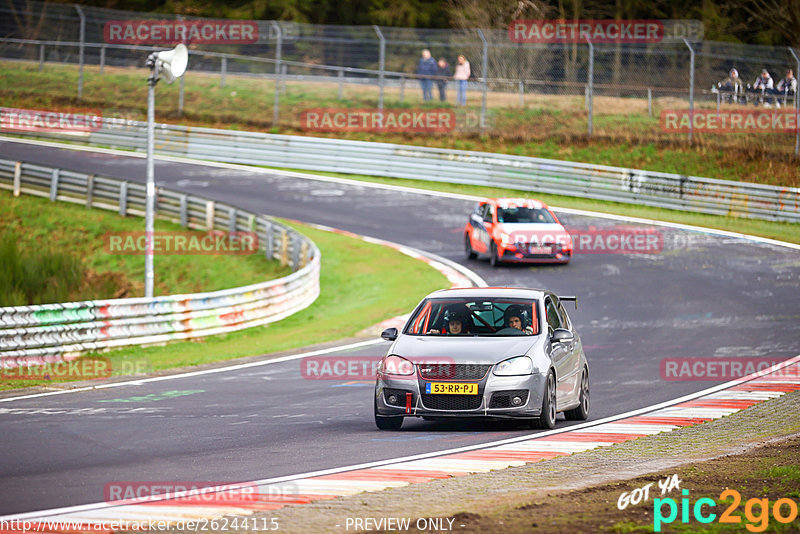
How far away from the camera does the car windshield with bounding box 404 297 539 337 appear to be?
11938 mm

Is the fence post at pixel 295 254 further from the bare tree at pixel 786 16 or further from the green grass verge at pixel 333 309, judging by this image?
the bare tree at pixel 786 16

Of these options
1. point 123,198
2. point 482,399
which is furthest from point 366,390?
point 123,198

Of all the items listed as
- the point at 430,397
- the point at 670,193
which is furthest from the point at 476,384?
the point at 670,193

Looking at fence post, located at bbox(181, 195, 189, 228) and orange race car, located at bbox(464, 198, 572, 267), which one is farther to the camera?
fence post, located at bbox(181, 195, 189, 228)

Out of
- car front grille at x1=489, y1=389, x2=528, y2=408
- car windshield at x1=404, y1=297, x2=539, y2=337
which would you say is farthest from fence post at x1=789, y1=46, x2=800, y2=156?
car front grille at x1=489, y1=389, x2=528, y2=408

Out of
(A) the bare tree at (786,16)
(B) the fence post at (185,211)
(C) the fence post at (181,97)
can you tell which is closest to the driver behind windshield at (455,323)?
(B) the fence post at (185,211)

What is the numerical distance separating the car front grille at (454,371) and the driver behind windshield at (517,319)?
987mm

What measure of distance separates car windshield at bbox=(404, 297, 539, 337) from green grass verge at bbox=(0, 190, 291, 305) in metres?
15.2

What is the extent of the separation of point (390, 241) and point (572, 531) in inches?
976

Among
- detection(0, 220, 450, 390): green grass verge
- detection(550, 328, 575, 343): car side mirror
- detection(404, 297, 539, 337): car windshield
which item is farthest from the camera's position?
detection(0, 220, 450, 390): green grass verge

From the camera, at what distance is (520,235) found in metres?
26.2

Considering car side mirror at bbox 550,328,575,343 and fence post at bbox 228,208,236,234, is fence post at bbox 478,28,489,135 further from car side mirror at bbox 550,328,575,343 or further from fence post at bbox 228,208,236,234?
car side mirror at bbox 550,328,575,343

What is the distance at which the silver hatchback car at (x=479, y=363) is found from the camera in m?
11.1

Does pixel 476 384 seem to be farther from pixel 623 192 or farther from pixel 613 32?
pixel 613 32
